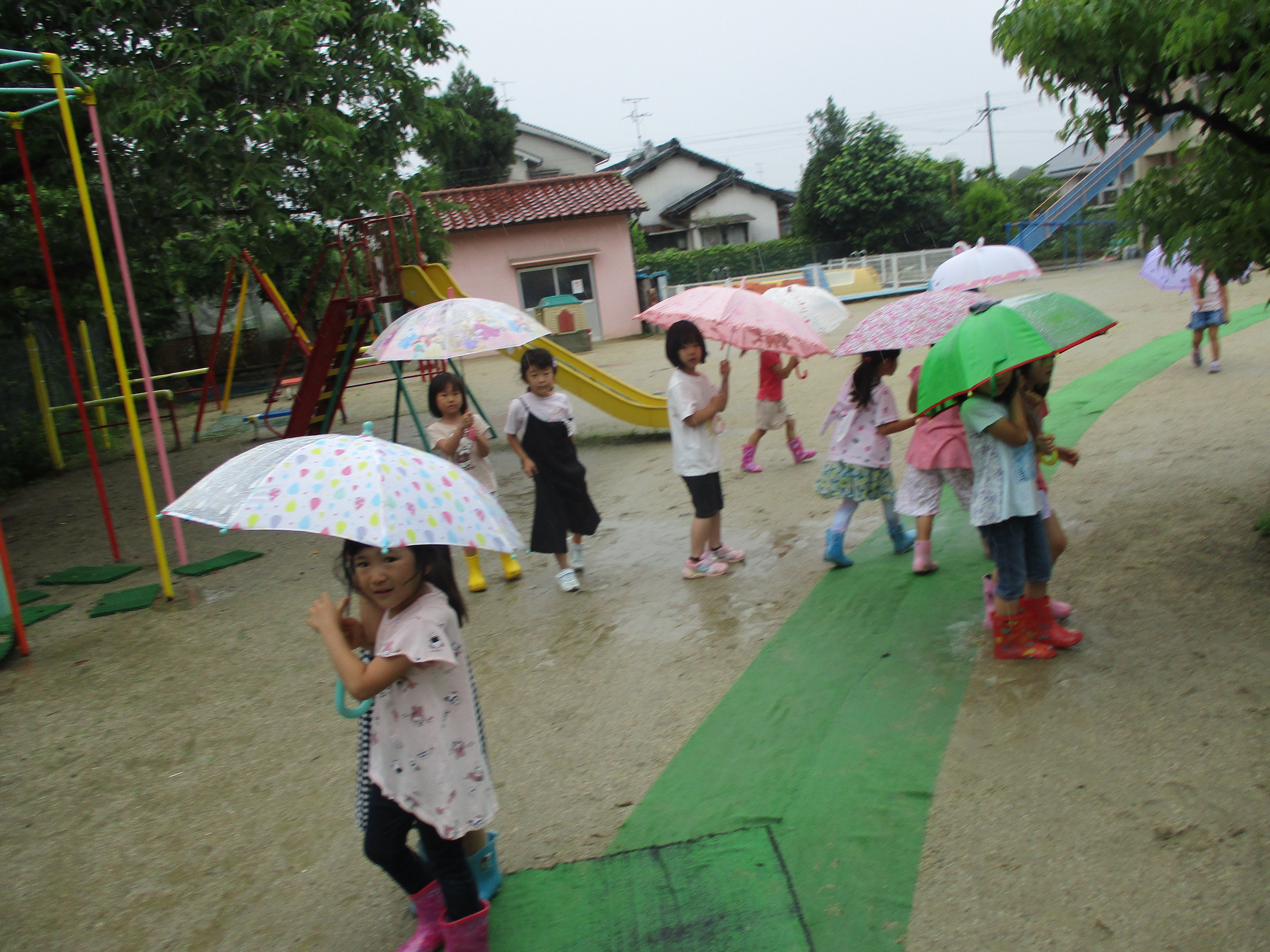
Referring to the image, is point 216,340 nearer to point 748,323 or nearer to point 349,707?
point 748,323

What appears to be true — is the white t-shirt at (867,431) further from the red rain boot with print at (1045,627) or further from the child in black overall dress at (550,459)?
the child in black overall dress at (550,459)

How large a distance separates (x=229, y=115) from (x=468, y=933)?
818 cm

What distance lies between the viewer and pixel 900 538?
5.51m

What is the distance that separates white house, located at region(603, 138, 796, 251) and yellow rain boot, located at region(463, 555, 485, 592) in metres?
36.0

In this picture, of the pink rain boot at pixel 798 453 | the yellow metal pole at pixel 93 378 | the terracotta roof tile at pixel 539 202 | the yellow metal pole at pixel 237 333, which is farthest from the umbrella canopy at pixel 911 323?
the terracotta roof tile at pixel 539 202

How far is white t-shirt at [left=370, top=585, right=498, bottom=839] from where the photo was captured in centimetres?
248

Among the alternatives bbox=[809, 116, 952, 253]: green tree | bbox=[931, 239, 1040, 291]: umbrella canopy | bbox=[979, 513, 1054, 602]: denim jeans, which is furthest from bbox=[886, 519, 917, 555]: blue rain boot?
bbox=[809, 116, 952, 253]: green tree

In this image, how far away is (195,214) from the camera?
849 cm

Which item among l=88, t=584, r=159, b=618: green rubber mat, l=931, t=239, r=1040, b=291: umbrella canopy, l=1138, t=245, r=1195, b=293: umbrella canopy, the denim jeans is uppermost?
l=931, t=239, r=1040, b=291: umbrella canopy

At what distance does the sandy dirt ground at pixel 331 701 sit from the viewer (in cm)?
311

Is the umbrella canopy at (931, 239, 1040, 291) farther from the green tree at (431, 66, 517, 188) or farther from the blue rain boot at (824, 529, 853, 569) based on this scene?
the green tree at (431, 66, 517, 188)

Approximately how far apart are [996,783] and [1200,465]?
3891 millimetres

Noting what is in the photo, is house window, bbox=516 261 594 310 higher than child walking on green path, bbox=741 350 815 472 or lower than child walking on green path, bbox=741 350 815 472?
higher

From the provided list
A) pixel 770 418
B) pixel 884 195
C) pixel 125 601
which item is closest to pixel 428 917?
pixel 125 601
